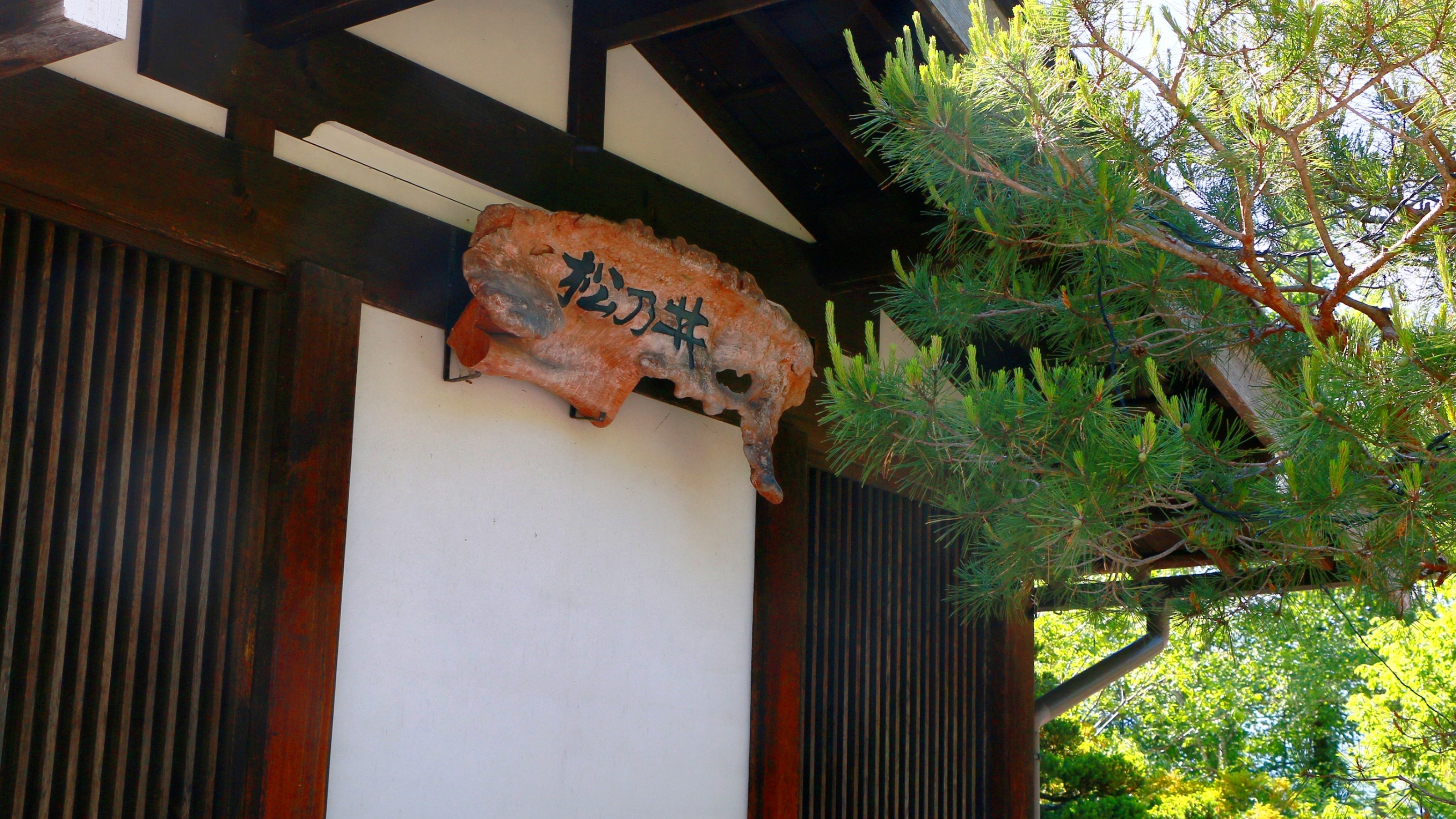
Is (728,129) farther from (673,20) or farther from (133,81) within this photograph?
(133,81)

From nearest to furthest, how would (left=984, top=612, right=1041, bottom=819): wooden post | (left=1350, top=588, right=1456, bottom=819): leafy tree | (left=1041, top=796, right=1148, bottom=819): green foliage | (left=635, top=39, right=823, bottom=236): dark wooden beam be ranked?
(left=635, top=39, right=823, bottom=236): dark wooden beam
(left=984, top=612, right=1041, bottom=819): wooden post
(left=1041, top=796, right=1148, bottom=819): green foliage
(left=1350, top=588, right=1456, bottom=819): leafy tree

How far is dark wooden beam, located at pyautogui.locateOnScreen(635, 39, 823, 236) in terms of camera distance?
431 centimetres

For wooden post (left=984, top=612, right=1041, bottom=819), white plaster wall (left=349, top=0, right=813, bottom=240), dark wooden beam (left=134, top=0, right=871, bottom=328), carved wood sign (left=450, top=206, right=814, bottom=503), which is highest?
white plaster wall (left=349, top=0, right=813, bottom=240)

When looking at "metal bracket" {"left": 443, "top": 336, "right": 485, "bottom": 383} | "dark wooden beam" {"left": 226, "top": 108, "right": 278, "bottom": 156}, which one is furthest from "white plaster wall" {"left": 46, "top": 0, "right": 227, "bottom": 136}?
"metal bracket" {"left": 443, "top": 336, "right": 485, "bottom": 383}

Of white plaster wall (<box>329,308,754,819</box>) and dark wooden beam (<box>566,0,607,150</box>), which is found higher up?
dark wooden beam (<box>566,0,607,150</box>)

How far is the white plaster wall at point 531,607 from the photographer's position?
10.6 ft

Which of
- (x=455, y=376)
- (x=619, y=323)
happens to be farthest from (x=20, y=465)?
(x=619, y=323)

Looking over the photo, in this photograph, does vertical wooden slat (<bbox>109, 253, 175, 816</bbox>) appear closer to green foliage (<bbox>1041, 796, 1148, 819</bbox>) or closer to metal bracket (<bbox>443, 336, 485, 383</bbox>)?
metal bracket (<bbox>443, 336, 485, 383</bbox>)

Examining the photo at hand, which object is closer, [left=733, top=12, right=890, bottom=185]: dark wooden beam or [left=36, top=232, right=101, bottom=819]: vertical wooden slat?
[left=36, top=232, right=101, bottom=819]: vertical wooden slat

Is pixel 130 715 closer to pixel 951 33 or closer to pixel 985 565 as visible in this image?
pixel 985 565

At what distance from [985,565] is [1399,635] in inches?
432

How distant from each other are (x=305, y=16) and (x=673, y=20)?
3.84 ft

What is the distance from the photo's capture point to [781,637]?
166 inches

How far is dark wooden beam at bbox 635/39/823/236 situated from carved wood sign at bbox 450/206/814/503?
76 cm
